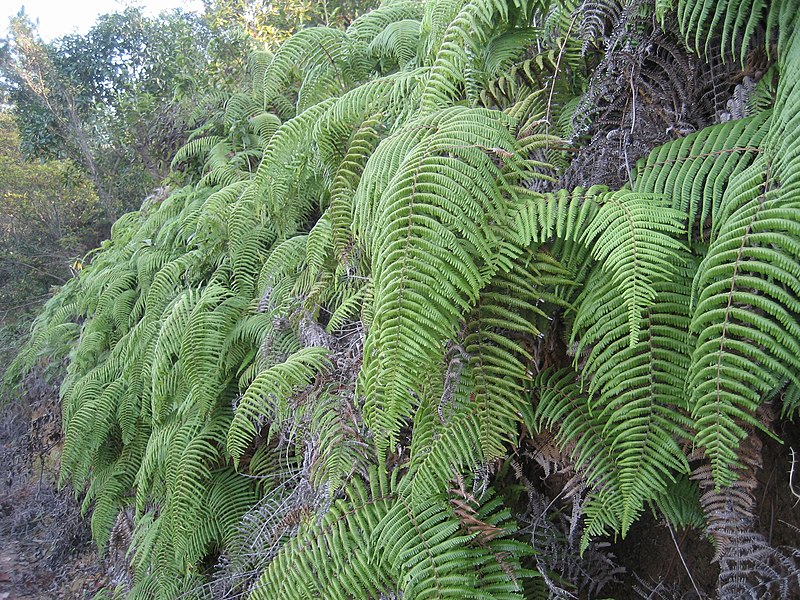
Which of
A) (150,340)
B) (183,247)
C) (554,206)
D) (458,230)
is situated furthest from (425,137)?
(183,247)

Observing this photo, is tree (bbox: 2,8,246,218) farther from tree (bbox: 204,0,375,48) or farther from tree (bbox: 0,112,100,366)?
tree (bbox: 0,112,100,366)

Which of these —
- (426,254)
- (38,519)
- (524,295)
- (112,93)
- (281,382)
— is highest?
(112,93)

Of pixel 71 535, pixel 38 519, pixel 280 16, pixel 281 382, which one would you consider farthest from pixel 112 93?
pixel 281 382

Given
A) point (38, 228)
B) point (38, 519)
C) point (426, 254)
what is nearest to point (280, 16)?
point (38, 519)

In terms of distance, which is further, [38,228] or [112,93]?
[38,228]

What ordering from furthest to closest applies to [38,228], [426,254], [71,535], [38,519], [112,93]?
[38,228]
[112,93]
[38,519]
[71,535]
[426,254]

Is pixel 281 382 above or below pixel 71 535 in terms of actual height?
above

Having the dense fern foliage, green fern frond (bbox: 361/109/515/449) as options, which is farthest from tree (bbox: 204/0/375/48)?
green fern frond (bbox: 361/109/515/449)

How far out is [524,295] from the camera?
56.5 inches

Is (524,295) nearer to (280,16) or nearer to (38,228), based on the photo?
(280,16)

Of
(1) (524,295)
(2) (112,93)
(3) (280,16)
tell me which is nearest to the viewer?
(1) (524,295)

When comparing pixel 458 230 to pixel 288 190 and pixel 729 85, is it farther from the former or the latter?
pixel 288 190

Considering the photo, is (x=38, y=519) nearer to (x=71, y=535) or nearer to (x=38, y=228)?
(x=71, y=535)

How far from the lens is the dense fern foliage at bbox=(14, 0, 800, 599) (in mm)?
1137
